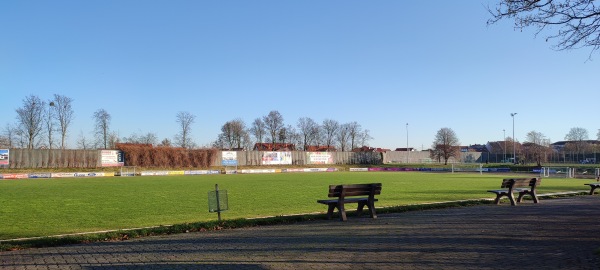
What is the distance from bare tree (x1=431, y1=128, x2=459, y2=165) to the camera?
96.2 metres

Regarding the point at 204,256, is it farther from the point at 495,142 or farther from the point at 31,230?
the point at 495,142

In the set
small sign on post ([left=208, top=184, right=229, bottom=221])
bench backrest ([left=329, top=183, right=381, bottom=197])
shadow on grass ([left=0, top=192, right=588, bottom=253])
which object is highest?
bench backrest ([left=329, top=183, right=381, bottom=197])

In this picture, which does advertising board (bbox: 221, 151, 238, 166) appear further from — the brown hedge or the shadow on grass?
the shadow on grass

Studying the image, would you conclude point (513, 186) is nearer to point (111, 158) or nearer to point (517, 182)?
point (517, 182)

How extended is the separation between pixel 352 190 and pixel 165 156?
5953 cm

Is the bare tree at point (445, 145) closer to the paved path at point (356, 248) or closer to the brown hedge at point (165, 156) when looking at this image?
the brown hedge at point (165, 156)

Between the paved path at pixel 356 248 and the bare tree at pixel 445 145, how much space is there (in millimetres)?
87915

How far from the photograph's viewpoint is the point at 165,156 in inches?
2670

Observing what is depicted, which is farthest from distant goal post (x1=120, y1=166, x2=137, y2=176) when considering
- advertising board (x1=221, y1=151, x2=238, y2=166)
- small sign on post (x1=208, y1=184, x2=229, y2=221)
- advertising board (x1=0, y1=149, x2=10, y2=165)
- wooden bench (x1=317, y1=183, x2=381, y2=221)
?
wooden bench (x1=317, y1=183, x2=381, y2=221)

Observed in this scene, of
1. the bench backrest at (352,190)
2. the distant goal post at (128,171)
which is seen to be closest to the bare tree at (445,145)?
the distant goal post at (128,171)

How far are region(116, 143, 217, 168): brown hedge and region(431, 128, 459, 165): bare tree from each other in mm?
49907

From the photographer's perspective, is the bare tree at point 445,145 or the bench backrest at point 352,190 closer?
the bench backrest at point 352,190

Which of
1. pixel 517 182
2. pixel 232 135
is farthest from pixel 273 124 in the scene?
pixel 517 182

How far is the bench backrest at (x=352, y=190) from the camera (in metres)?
11.9
